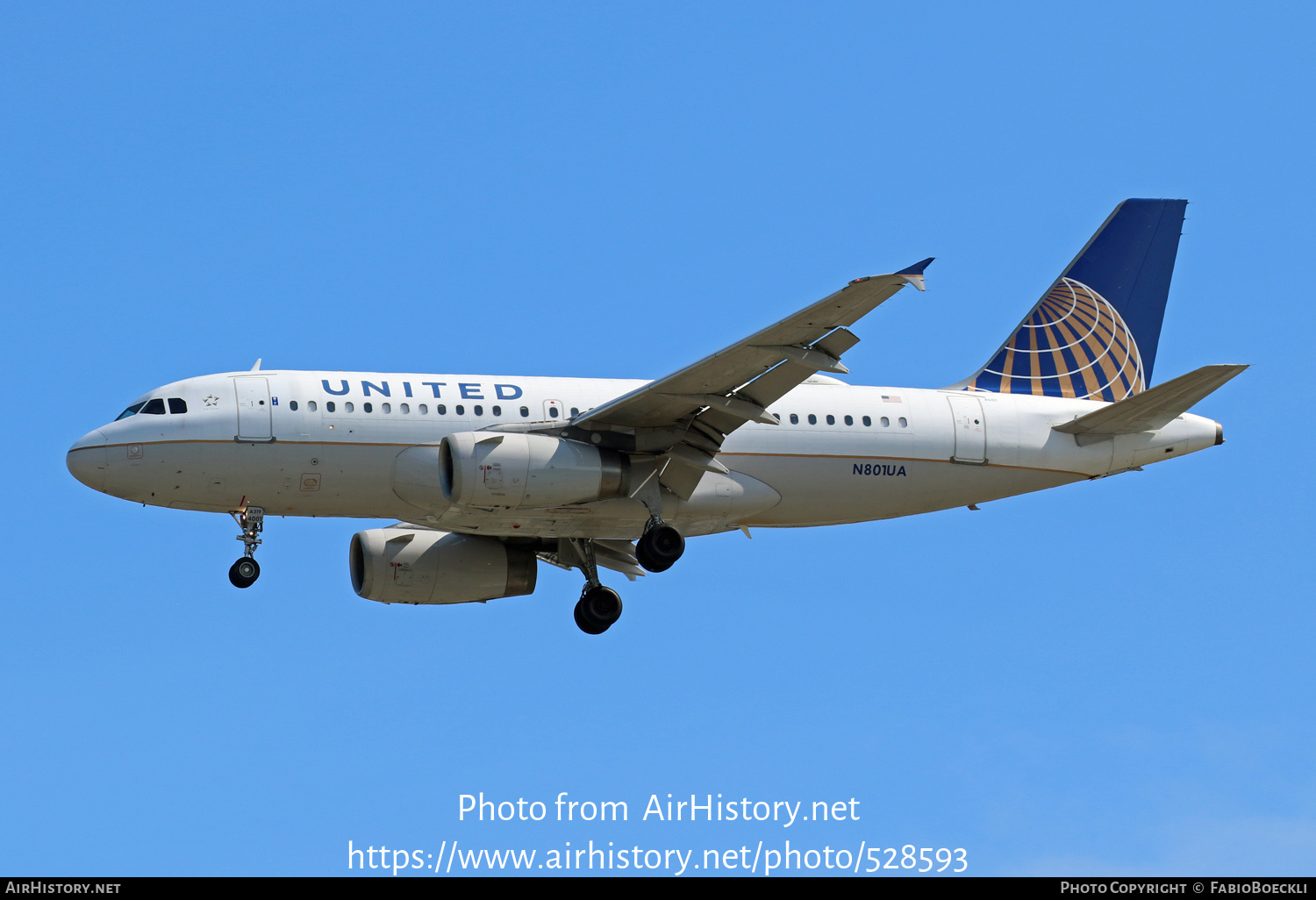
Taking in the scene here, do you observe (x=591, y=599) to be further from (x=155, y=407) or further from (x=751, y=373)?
(x=155, y=407)

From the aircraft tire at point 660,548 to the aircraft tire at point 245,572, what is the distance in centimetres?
695

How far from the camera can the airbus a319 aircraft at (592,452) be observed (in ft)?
96.7

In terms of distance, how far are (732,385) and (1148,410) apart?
9118 mm

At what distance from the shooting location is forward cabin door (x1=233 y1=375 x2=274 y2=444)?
98.9ft

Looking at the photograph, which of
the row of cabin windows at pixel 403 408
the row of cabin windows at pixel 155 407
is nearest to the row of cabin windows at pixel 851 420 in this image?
the row of cabin windows at pixel 403 408

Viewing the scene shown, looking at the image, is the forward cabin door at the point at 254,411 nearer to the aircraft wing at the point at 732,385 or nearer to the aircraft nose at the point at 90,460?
the aircraft nose at the point at 90,460

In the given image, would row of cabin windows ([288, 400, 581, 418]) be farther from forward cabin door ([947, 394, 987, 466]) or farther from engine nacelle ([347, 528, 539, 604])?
forward cabin door ([947, 394, 987, 466])

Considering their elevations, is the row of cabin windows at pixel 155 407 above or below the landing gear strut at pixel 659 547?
above

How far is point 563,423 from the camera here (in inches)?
1200

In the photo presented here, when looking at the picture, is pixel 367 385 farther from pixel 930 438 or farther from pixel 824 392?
pixel 930 438
